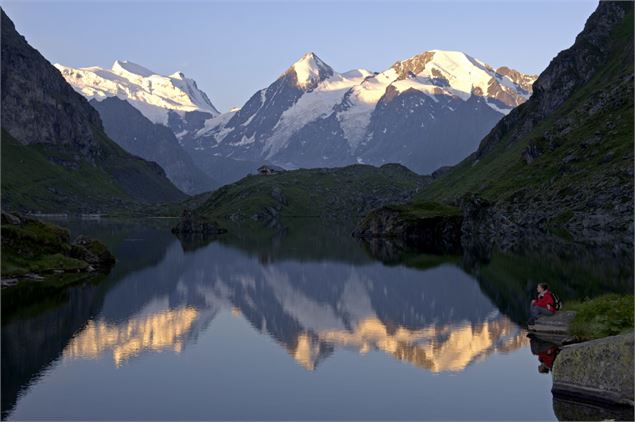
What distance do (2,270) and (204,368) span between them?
45566mm

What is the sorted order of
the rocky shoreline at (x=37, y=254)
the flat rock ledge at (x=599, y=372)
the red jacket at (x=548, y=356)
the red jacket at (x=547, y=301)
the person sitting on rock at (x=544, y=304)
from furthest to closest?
the rocky shoreline at (x=37, y=254), the red jacket at (x=547, y=301), the person sitting on rock at (x=544, y=304), the red jacket at (x=548, y=356), the flat rock ledge at (x=599, y=372)

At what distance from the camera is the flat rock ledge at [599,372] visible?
111 ft

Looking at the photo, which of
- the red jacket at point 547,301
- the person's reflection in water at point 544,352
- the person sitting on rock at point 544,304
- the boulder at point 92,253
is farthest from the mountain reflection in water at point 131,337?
the boulder at point 92,253

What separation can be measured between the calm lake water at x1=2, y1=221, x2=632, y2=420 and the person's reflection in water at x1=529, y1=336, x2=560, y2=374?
69cm

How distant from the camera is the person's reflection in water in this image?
4591cm

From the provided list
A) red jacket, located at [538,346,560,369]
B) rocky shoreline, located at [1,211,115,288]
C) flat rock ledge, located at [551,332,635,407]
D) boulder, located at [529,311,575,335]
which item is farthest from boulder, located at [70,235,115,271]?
flat rock ledge, located at [551,332,635,407]

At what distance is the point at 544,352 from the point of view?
49.9 meters

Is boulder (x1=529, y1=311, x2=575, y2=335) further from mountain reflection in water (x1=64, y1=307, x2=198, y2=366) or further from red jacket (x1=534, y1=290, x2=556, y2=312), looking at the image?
mountain reflection in water (x1=64, y1=307, x2=198, y2=366)

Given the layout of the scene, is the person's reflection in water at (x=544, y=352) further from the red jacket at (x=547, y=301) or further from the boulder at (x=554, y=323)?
the red jacket at (x=547, y=301)

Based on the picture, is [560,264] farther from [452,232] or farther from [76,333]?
[452,232]

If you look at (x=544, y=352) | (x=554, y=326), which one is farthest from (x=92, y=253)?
(x=544, y=352)

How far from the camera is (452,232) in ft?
634

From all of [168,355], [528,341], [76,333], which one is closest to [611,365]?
[528,341]

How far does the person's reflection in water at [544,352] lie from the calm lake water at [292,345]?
2.28ft
